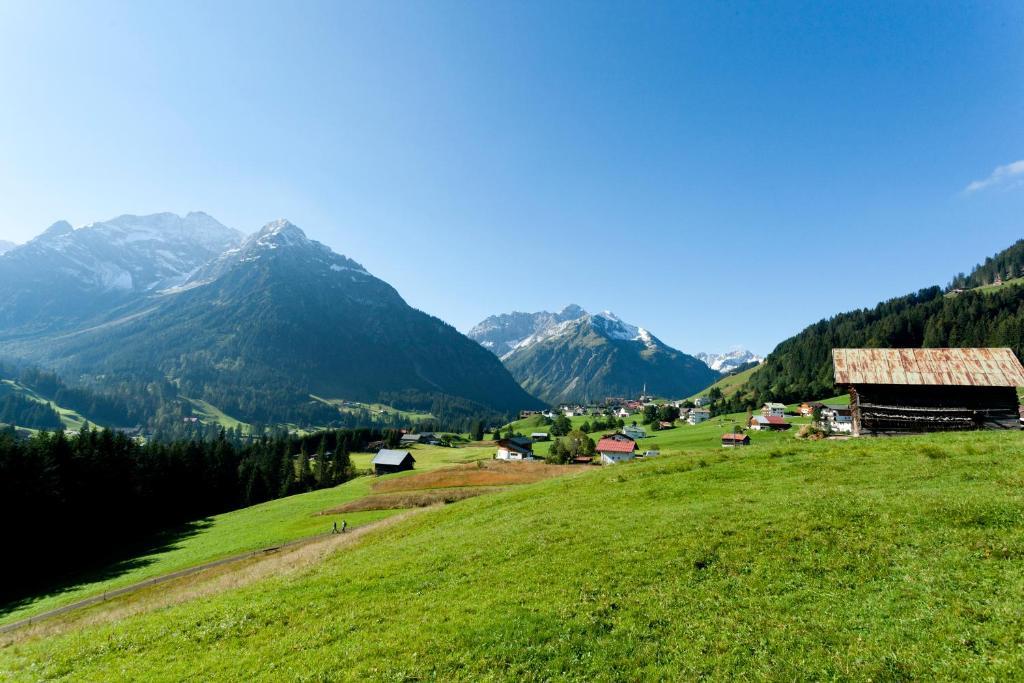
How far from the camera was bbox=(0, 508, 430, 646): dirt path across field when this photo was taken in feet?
89.7

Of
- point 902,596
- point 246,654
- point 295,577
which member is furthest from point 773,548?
point 295,577

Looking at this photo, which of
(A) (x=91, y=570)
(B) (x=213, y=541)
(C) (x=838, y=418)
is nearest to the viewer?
(A) (x=91, y=570)

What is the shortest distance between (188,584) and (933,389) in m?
63.1

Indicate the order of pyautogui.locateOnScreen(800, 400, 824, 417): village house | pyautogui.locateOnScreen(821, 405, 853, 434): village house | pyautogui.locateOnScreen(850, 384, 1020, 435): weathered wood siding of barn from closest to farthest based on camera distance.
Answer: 1. pyautogui.locateOnScreen(850, 384, 1020, 435): weathered wood siding of barn
2. pyautogui.locateOnScreen(821, 405, 853, 434): village house
3. pyautogui.locateOnScreen(800, 400, 824, 417): village house

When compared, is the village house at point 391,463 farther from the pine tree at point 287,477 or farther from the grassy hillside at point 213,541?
the grassy hillside at point 213,541

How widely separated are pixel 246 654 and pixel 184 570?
38.8 meters

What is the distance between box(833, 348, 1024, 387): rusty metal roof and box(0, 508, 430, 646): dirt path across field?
43191mm

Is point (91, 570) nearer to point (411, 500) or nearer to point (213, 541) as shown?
point (213, 541)

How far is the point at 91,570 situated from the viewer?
54.7m

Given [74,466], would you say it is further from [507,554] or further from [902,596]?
[902,596]

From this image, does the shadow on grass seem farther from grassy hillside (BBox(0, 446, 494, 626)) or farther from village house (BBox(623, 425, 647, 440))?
village house (BBox(623, 425, 647, 440))

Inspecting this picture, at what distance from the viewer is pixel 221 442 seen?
119m

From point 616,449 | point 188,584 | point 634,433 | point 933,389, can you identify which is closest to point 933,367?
point 933,389

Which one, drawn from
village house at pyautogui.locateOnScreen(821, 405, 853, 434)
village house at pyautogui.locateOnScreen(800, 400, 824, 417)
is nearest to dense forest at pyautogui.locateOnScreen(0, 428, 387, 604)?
village house at pyautogui.locateOnScreen(821, 405, 853, 434)
